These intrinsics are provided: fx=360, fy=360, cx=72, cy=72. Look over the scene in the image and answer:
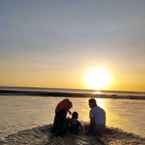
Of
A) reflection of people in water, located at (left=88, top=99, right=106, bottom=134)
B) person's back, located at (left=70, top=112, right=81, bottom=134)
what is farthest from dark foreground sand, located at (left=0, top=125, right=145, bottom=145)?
person's back, located at (left=70, top=112, right=81, bottom=134)

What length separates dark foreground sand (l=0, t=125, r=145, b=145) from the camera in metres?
13.8

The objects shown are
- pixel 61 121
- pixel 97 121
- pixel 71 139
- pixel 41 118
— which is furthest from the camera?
pixel 41 118

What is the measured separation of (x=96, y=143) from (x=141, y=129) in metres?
8.18

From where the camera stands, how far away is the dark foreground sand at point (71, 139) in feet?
45.3

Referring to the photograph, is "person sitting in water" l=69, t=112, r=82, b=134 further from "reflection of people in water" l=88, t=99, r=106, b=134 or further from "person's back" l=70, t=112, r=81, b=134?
"reflection of people in water" l=88, t=99, r=106, b=134

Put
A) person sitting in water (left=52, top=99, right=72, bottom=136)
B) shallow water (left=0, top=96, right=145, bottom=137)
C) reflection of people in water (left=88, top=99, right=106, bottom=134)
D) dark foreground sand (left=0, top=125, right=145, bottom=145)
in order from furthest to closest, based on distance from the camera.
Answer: shallow water (left=0, top=96, right=145, bottom=137)
person sitting in water (left=52, top=99, right=72, bottom=136)
reflection of people in water (left=88, top=99, right=106, bottom=134)
dark foreground sand (left=0, top=125, right=145, bottom=145)

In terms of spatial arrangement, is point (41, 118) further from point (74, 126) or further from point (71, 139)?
point (71, 139)

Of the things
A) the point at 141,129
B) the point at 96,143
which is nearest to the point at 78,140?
the point at 96,143

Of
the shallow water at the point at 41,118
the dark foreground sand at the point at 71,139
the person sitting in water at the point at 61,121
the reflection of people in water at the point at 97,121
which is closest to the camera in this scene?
the dark foreground sand at the point at 71,139

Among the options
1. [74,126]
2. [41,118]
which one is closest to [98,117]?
[74,126]

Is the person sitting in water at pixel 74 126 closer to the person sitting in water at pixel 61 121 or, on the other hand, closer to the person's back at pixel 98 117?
the person sitting in water at pixel 61 121

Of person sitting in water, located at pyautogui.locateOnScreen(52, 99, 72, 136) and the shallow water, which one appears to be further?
the shallow water

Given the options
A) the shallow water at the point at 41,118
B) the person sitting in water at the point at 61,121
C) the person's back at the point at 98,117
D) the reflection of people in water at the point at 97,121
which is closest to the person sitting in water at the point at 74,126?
the person sitting in water at the point at 61,121

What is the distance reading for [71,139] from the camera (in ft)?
48.1
